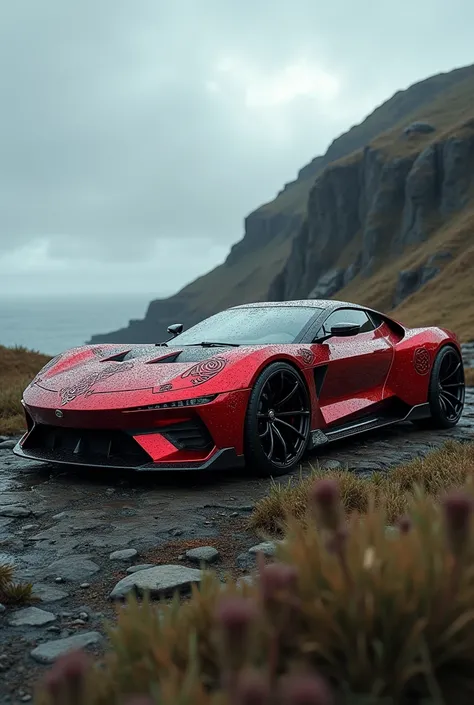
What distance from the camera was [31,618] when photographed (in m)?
2.96

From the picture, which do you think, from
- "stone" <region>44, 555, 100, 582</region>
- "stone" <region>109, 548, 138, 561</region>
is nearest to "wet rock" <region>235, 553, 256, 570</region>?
"stone" <region>109, 548, 138, 561</region>

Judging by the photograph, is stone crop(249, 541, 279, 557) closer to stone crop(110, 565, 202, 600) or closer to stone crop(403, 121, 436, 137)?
stone crop(110, 565, 202, 600)

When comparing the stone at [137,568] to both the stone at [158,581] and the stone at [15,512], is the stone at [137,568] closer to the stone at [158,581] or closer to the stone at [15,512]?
the stone at [158,581]

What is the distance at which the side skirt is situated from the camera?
19.3ft

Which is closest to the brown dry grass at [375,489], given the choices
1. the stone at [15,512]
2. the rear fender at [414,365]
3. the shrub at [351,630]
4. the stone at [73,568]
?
the stone at [73,568]

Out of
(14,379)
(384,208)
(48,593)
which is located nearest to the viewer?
(48,593)

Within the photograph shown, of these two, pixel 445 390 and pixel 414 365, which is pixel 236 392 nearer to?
pixel 414 365

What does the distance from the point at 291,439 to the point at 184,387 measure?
1.04 metres

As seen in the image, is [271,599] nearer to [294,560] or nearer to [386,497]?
[294,560]

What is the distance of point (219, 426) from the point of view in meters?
5.08

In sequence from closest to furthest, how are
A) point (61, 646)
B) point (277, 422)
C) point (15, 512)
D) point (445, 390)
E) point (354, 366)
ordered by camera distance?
1. point (61, 646)
2. point (15, 512)
3. point (277, 422)
4. point (354, 366)
5. point (445, 390)

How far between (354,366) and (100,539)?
3.05 meters

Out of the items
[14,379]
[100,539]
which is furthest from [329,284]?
[100,539]

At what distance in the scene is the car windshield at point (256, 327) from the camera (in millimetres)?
6293
